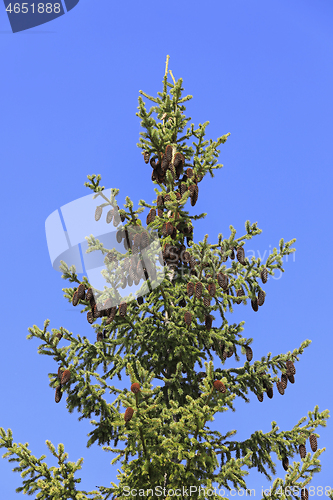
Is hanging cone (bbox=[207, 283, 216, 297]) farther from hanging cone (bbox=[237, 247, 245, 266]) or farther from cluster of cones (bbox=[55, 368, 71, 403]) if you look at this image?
cluster of cones (bbox=[55, 368, 71, 403])

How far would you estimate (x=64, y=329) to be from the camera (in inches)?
354

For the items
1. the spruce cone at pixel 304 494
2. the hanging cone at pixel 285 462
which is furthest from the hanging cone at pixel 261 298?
the spruce cone at pixel 304 494

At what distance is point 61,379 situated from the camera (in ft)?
25.6

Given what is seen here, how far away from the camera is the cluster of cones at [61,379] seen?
25.5ft

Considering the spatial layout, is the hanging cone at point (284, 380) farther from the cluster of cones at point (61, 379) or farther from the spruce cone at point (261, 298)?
the cluster of cones at point (61, 379)

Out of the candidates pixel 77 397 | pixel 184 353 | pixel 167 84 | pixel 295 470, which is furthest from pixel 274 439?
pixel 167 84

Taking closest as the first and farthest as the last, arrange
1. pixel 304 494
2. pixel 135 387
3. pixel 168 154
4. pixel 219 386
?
pixel 135 387
pixel 219 386
pixel 304 494
pixel 168 154

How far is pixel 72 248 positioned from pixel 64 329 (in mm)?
1733

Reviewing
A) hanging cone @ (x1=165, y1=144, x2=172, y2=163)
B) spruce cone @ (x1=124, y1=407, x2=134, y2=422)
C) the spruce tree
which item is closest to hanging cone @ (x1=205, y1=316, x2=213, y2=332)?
the spruce tree

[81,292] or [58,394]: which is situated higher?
[81,292]

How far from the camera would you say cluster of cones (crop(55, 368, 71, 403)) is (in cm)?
778

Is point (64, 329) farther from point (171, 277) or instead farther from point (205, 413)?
point (205, 413)

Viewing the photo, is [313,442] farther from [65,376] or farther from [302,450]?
[65,376]

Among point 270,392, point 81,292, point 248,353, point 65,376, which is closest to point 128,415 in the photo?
point 65,376
